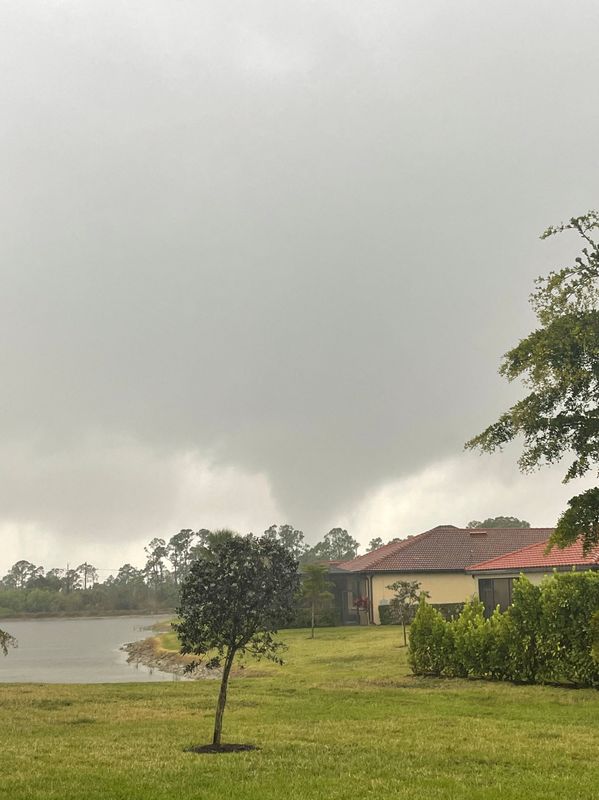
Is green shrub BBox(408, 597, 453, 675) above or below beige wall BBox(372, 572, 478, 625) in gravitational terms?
below


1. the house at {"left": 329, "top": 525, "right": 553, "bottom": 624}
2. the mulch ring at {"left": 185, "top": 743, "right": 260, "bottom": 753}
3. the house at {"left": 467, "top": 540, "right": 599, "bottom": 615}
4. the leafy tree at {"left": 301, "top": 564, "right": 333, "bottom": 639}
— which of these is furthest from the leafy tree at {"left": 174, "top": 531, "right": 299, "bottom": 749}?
the house at {"left": 329, "top": 525, "right": 553, "bottom": 624}

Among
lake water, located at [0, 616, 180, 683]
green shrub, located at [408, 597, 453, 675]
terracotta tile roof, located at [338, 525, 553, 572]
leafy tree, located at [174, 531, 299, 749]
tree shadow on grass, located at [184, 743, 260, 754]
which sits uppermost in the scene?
terracotta tile roof, located at [338, 525, 553, 572]

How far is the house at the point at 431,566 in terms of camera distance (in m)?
59.8

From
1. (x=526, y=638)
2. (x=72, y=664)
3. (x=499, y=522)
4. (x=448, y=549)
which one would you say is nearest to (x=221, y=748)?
(x=526, y=638)

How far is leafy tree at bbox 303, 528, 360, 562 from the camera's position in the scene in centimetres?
17938

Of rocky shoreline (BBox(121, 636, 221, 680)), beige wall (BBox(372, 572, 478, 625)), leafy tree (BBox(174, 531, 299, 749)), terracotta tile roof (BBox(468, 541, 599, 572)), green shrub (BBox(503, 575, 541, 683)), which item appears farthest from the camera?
beige wall (BBox(372, 572, 478, 625))

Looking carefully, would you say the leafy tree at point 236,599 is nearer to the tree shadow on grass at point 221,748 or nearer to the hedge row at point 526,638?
the tree shadow on grass at point 221,748

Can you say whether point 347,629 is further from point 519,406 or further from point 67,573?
point 67,573

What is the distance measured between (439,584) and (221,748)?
46496mm

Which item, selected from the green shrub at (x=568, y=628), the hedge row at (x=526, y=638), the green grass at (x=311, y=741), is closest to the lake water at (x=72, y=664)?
the green grass at (x=311, y=741)

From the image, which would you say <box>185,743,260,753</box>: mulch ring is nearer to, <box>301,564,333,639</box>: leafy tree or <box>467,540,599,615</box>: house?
<box>467,540,599,615</box>: house

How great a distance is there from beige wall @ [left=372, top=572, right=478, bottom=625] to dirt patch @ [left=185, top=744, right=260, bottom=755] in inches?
1783

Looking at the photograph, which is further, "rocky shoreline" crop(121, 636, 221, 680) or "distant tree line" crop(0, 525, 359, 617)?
"distant tree line" crop(0, 525, 359, 617)

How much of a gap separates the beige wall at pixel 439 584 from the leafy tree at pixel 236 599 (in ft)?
146
